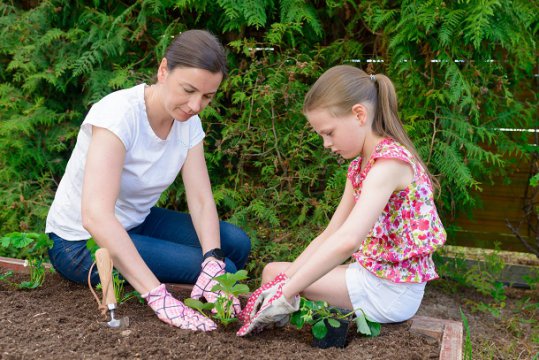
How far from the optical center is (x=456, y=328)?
224 cm

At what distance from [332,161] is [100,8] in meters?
1.68

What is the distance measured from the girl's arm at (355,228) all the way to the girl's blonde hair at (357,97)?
7.0 inches

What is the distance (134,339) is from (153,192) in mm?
766

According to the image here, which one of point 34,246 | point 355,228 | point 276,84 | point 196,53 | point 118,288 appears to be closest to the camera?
point 355,228

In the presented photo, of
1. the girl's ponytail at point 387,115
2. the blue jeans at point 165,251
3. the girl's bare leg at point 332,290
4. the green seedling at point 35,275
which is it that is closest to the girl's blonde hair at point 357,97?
the girl's ponytail at point 387,115

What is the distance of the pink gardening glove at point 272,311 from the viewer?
2.05m

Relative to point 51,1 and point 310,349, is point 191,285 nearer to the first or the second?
point 310,349

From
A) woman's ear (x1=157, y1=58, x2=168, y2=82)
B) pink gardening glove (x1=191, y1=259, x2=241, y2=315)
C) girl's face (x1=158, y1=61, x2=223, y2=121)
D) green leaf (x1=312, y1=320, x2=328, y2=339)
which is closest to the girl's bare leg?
green leaf (x1=312, y1=320, x2=328, y2=339)

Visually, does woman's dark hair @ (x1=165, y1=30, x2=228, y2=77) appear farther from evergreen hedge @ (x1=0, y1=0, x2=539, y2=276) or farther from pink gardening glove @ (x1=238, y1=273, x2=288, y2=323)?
evergreen hedge @ (x1=0, y1=0, x2=539, y2=276)

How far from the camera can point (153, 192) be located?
2607 mm

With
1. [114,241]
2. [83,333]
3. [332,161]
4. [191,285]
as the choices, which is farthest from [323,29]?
[83,333]

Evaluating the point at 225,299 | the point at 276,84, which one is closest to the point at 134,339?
the point at 225,299

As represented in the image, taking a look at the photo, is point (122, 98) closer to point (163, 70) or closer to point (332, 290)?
point (163, 70)

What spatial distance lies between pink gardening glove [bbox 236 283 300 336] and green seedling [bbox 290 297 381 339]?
0.03 meters
